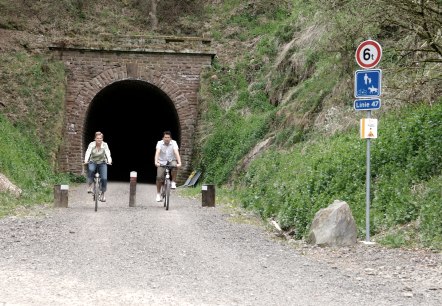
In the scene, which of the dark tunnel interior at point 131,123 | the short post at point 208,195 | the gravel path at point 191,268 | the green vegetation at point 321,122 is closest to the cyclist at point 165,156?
the short post at point 208,195

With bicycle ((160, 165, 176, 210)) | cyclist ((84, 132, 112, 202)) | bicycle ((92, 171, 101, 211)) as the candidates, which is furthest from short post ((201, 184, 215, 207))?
bicycle ((92, 171, 101, 211))

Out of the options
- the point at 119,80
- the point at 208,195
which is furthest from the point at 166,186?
the point at 119,80

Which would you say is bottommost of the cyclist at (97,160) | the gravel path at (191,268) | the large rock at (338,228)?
the gravel path at (191,268)

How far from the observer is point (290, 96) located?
20.5 meters

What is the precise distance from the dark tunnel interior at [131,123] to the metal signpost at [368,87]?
17.0 meters

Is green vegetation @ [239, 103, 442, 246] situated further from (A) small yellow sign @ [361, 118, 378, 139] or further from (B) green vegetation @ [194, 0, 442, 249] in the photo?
(A) small yellow sign @ [361, 118, 378, 139]

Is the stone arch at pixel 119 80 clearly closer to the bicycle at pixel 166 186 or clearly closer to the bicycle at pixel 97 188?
the bicycle at pixel 166 186

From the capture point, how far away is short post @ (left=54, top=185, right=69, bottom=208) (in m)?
15.6

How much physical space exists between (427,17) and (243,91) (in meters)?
15.1

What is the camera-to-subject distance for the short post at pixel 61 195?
1555 cm

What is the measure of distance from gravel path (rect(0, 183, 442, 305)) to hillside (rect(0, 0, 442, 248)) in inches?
52.4

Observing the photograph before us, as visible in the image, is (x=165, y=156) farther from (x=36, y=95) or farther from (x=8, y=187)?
(x=36, y=95)

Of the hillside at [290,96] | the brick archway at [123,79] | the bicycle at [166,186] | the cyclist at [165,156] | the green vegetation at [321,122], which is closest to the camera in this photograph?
the green vegetation at [321,122]

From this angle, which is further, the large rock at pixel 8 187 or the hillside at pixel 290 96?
the large rock at pixel 8 187
